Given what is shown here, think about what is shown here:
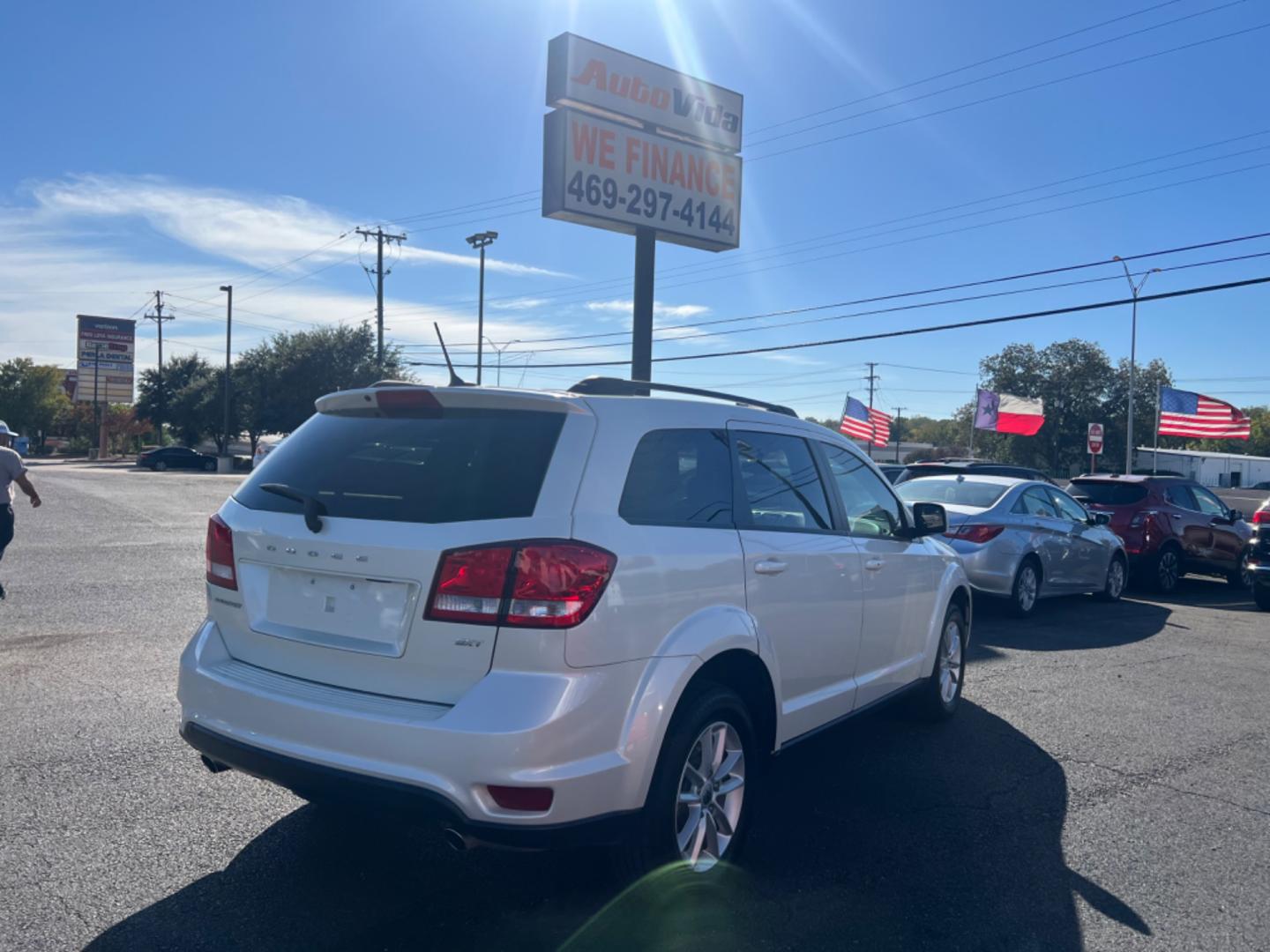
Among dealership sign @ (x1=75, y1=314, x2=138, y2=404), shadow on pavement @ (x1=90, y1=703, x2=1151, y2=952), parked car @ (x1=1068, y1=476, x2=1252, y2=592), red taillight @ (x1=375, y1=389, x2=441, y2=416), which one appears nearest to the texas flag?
parked car @ (x1=1068, y1=476, x2=1252, y2=592)

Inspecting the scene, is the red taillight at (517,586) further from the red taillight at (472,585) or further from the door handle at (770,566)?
the door handle at (770,566)

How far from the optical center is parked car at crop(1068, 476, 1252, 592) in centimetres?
1412

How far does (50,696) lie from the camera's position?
610 centimetres

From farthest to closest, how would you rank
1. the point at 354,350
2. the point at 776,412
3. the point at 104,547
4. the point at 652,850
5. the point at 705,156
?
the point at 354,350
the point at 705,156
the point at 104,547
the point at 776,412
the point at 652,850

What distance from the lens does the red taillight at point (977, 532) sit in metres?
10.7

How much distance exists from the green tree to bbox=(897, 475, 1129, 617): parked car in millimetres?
93772

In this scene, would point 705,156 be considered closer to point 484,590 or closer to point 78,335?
point 484,590

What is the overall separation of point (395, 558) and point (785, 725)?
1920 mm

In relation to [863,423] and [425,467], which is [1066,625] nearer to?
[425,467]

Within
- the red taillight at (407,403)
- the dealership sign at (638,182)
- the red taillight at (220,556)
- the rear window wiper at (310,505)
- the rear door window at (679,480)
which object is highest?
the dealership sign at (638,182)

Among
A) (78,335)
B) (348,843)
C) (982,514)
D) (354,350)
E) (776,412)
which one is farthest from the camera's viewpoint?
(78,335)

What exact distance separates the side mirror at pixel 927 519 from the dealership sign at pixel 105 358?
87.2 meters

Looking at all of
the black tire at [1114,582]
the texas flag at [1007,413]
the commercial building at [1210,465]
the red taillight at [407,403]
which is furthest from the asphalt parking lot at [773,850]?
the commercial building at [1210,465]

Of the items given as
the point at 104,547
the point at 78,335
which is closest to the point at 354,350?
the point at 78,335
